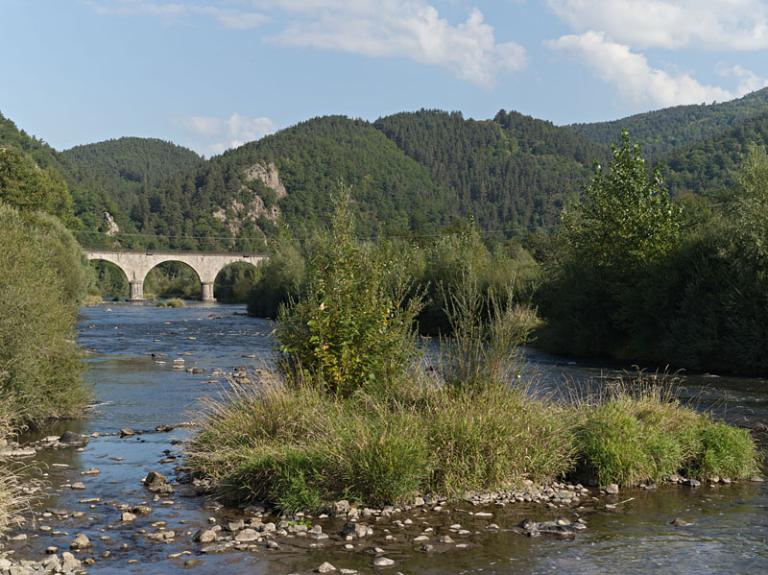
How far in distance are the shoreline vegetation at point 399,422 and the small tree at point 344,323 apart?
29 millimetres

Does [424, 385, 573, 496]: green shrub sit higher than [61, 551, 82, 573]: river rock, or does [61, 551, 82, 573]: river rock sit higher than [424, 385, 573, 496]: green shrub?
[424, 385, 573, 496]: green shrub

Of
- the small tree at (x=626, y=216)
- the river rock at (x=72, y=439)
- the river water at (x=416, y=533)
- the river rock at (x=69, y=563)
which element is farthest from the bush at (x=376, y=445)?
the small tree at (x=626, y=216)

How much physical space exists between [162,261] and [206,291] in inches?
396

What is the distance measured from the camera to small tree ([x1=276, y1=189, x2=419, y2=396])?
16.9 metres

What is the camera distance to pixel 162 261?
158875mm

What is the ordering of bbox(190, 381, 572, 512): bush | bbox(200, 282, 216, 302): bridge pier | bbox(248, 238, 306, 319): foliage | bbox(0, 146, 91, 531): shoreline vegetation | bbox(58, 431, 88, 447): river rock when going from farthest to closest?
bbox(200, 282, 216, 302): bridge pier
bbox(248, 238, 306, 319): foliage
bbox(0, 146, 91, 531): shoreline vegetation
bbox(58, 431, 88, 447): river rock
bbox(190, 381, 572, 512): bush

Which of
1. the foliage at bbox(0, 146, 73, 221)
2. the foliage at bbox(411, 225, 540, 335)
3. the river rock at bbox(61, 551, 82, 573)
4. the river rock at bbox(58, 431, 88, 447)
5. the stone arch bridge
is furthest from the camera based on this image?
the stone arch bridge

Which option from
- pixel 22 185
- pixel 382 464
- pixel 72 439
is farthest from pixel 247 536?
pixel 22 185

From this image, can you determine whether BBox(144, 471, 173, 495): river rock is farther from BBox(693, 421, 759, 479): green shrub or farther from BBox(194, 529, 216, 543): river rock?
BBox(693, 421, 759, 479): green shrub

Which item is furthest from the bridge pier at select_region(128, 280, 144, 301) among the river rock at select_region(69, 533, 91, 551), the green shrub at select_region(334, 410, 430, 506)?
the river rock at select_region(69, 533, 91, 551)

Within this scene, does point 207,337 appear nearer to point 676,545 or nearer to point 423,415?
point 423,415

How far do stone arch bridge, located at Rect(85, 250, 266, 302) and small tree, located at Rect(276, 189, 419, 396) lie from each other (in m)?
132

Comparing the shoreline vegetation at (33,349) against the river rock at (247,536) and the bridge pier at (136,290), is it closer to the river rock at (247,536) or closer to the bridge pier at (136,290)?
the river rock at (247,536)

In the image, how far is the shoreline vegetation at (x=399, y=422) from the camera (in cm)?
1336
